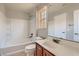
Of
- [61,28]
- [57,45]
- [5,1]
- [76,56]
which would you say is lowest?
[76,56]

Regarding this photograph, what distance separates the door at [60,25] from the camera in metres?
1.48

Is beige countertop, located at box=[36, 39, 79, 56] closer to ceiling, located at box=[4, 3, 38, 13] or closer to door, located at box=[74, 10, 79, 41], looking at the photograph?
door, located at box=[74, 10, 79, 41]

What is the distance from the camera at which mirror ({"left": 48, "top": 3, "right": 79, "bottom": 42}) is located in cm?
142

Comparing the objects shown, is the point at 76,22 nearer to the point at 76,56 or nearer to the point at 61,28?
the point at 61,28

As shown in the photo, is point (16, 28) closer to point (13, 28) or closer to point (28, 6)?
point (13, 28)

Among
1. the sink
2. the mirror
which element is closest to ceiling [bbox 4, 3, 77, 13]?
the mirror

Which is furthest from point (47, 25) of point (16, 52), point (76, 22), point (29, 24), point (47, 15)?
point (16, 52)

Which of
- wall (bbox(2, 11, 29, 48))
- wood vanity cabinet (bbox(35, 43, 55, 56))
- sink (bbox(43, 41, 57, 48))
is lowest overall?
wood vanity cabinet (bbox(35, 43, 55, 56))

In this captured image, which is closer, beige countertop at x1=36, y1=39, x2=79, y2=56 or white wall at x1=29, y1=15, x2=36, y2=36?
beige countertop at x1=36, y1=39, x2=79, y2=56

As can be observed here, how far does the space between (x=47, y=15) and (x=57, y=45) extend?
1.52 feet

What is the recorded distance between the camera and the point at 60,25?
1.51m

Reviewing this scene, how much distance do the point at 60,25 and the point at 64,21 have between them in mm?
81

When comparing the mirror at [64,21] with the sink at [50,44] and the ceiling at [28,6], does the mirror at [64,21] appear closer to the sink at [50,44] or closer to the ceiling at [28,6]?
the ceiling at [28,6]

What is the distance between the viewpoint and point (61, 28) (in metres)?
1.50
